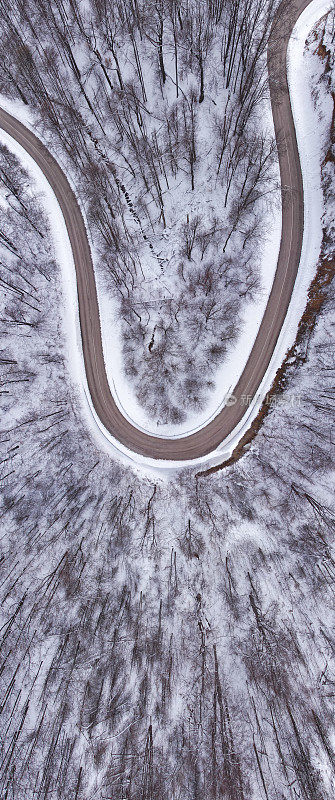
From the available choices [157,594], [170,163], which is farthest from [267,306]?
[157,594]

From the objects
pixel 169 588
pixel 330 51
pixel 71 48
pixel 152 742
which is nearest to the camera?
pixel 152 742

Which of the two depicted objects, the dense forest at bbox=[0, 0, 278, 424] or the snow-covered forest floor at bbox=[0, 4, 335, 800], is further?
the dense forest at bbox=[0, 0, 278, 424]

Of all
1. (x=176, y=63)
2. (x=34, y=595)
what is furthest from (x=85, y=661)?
(x=176, y=63)

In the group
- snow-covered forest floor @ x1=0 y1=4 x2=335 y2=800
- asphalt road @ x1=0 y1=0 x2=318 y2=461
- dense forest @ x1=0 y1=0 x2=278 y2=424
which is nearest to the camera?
snow-covered forest floor @ x1=0 y1=4 x2=335 y2=800

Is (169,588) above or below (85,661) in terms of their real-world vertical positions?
above

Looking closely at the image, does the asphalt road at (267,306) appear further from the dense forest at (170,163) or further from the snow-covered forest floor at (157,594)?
the snow-covered forest floor at (157,594)

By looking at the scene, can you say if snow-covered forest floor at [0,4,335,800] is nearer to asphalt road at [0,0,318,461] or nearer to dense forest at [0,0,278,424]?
asphalt road at [0,0,318,461]

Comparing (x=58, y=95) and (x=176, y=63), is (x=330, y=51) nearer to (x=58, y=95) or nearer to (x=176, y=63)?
(x=176, y=63)

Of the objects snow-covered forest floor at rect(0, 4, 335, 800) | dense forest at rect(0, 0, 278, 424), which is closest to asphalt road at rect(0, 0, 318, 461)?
dense forest at rect(0, 0, 278, 424)
